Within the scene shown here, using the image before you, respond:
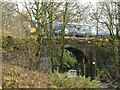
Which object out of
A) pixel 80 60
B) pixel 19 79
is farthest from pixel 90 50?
pixel 19 79

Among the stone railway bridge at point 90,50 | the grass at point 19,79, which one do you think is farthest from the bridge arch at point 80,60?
the grass at point 19,79

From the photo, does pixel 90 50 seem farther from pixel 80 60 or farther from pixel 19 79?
pixel 19 79

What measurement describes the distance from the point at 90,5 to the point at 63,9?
2.74 ft

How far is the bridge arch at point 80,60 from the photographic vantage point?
6.88m

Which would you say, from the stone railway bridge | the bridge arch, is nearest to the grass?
the bridge arch

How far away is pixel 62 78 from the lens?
478cm

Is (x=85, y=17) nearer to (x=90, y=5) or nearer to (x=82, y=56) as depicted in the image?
(x=90, y=5)

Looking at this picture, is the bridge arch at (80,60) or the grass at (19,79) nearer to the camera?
the grass at (19,79)

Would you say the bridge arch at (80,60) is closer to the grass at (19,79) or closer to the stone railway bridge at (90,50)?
the stone railway bridge at (90,50)

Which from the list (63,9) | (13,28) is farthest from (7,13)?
(63,9)

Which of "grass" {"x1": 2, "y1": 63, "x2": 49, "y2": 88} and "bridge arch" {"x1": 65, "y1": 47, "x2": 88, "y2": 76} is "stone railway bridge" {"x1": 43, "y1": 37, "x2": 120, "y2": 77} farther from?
"grass" {"x1": 2, "y1": 63, "x2": 49, "y2": 88}

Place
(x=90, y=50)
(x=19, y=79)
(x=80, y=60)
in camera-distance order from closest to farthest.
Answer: (x=19, y=79) < (x=80, y=60) < (x=90, y=50)

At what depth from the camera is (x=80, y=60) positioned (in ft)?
26.1

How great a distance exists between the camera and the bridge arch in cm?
688
